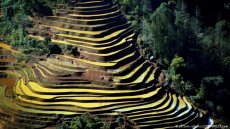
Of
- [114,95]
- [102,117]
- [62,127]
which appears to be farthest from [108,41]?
[62,127]

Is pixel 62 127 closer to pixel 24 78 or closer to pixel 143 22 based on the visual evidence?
pixel 24 78

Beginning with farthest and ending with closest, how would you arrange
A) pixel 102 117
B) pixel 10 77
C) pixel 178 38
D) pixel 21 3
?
pixel 21 3 < pixel 178 38 < pixel 10 77 < pixel 102 117

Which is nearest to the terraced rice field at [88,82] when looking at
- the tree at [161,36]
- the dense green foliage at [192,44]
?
the dense green foliage at [192,44]

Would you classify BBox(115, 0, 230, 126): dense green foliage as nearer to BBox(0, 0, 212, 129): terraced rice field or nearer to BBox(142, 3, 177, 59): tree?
BBox(142, 3, 177, 59): tree

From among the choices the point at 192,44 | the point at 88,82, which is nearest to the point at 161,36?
the point at 192,44

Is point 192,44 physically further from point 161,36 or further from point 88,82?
point 88,82

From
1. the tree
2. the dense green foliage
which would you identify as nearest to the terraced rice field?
the dense green foliage

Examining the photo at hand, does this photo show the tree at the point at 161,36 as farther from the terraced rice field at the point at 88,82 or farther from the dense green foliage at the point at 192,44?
the terraced rice field at the point at 88,82

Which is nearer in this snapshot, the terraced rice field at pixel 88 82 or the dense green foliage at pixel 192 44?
the terraced rice field at pixel 88 82
